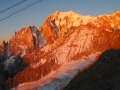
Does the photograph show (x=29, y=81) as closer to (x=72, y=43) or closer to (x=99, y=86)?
(x=72, y=43)

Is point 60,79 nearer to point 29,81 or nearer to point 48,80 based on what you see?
point 48,80

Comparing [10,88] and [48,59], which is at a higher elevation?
[48,59]

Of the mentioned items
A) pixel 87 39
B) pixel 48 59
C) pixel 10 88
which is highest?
pixel 87 39

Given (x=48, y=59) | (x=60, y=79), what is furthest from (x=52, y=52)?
(x=60, y=79)

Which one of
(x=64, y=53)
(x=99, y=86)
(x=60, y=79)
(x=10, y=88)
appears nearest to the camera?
(x=99, y=86)

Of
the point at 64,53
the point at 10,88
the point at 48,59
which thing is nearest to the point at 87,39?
the point at 64,53

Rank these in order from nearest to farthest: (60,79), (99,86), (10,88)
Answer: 1. (99,86)
2. (60,79)
3. (10,88)

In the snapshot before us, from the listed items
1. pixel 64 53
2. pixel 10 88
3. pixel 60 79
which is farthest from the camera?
pixel 64 53

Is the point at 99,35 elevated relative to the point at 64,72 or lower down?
elevated

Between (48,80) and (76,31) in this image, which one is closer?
(48,80)
